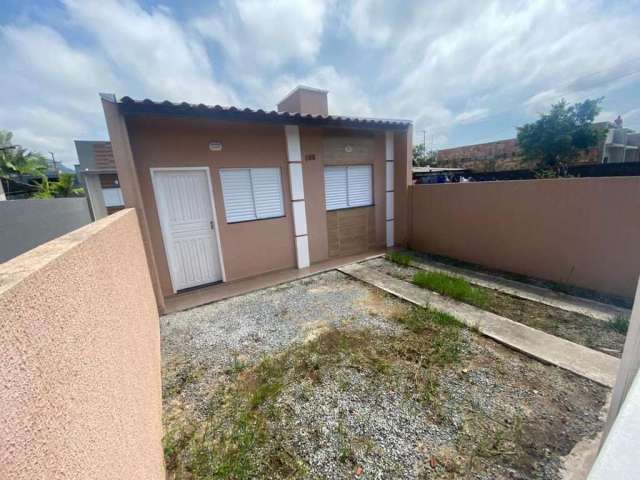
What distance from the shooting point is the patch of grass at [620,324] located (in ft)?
10.3

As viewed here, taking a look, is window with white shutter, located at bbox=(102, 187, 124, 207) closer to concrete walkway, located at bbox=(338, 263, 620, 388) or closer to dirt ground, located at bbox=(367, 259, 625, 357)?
concrete walkway, located at bbox=(338, 263, 620, 388)

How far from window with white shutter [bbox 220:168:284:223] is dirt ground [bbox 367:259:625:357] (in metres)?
4.38

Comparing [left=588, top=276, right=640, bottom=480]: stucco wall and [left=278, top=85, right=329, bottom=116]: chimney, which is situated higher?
[left=278, top=85, right=329, bottom=116]: chimney

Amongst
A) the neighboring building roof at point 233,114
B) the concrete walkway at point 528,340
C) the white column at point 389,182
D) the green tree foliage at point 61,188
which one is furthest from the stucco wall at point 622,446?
the green tree foliage at point 61,188

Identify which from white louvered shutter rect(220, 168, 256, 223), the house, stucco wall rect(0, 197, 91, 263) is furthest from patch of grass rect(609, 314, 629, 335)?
stucco wall rect(0, 197, 91, 263)

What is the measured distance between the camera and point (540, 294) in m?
4.24

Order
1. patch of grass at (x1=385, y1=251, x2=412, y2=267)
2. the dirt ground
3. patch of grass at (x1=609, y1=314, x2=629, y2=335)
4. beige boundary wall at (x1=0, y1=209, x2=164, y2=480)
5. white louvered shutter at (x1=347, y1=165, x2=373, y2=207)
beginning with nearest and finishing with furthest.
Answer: beige boundary wall at (x1=0, y1=209, x2=164, y2=480) < the dirt ground < patch of grass at (x1=609, y1=314, x2=629, y2=335) < patch of grass at (x1=385, y1=251, x2=412, y2=267) < white louvered shutter at (x1=347, y1=165, x2=373, y2=207)

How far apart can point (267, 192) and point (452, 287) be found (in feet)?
13.2

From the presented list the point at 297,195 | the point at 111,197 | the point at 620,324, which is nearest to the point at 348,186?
the point at 297,195

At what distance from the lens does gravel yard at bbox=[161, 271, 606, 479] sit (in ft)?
6.12

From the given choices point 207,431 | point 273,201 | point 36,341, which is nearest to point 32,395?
point 36,341

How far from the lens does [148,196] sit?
177 inches

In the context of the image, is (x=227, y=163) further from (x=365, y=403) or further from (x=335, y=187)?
(x=365, y=403)

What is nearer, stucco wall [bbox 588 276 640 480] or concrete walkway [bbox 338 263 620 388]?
stucco wall [bbox 588 276 640 480]
